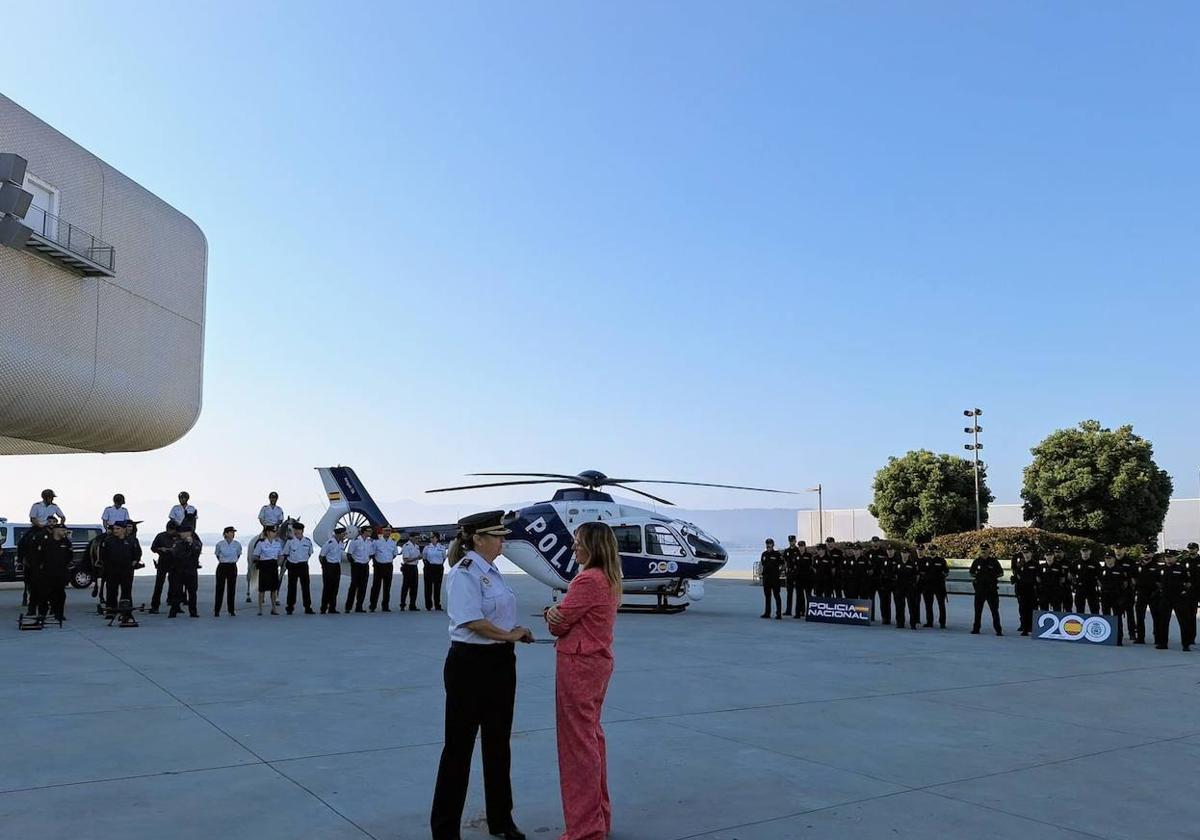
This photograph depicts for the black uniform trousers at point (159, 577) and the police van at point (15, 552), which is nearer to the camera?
the black uniform trousers at point (159, 577)

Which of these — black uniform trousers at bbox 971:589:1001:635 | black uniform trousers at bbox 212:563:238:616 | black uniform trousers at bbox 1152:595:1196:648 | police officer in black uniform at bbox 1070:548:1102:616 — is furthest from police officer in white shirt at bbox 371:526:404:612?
black uniform trousers at bbox 1152:595:1196:648

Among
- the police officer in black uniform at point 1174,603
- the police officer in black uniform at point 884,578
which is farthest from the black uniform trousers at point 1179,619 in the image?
the police officer in black uniform at point 884,578

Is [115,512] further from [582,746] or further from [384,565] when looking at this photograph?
[582,746]

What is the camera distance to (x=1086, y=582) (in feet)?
48.7

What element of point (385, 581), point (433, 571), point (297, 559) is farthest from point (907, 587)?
point (297, 559)

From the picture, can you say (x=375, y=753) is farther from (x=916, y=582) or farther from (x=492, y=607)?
(x=916, y=582)

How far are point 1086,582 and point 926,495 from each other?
28830 mm

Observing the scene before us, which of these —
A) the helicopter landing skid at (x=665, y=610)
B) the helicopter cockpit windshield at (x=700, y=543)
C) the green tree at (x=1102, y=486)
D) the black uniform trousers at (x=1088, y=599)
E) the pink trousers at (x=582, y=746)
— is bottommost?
the helicopter landing skid at (x=665, y=610)

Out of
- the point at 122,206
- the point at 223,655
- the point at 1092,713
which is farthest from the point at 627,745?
the point at 122,206

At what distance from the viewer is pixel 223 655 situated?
10414 millimetres

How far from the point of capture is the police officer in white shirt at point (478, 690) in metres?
4.09

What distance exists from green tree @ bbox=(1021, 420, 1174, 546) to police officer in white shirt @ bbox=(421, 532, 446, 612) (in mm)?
30833

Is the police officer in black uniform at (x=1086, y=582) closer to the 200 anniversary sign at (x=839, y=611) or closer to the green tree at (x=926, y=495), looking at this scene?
the 200 anniversary sign at (x=839, y=611)

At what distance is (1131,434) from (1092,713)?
36943 millimetres
